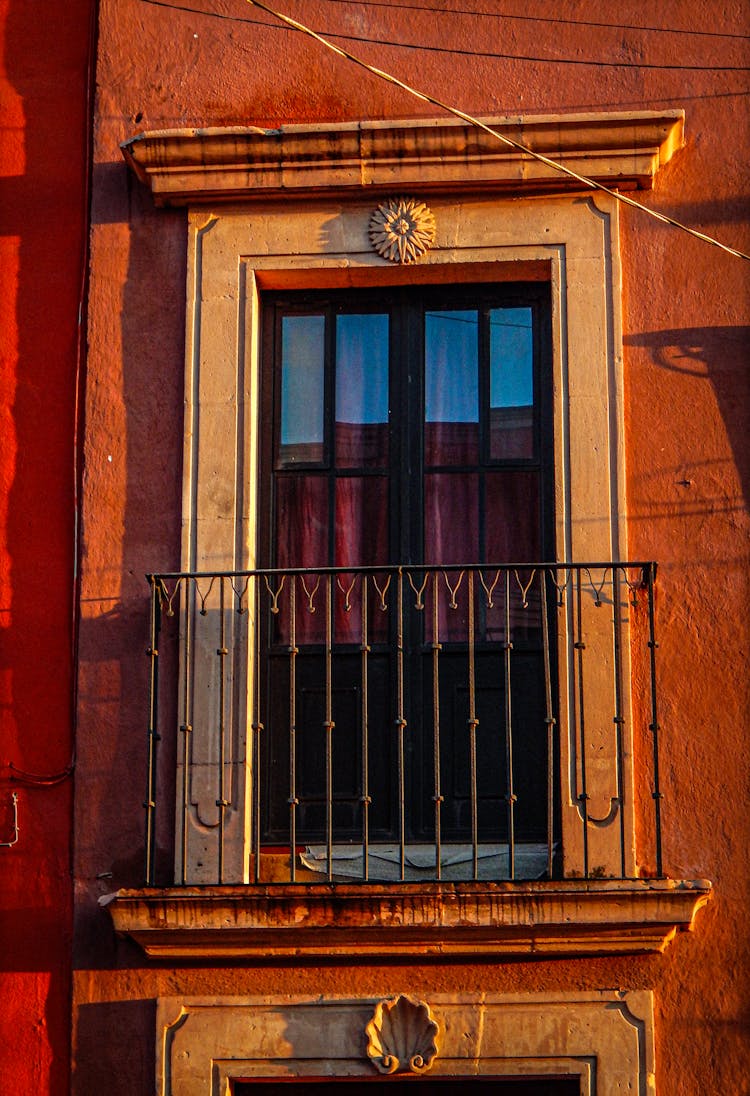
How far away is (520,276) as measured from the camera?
27.4 ft

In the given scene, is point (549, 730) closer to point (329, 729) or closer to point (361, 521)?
point (329, 729)

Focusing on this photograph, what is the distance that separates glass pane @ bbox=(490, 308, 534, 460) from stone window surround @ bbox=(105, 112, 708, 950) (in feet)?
0.67

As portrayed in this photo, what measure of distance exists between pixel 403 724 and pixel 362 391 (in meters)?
1.56

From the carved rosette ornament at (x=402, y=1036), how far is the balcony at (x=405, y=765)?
0.23 metres

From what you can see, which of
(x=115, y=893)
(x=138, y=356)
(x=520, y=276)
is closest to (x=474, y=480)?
(x=520, y=276)

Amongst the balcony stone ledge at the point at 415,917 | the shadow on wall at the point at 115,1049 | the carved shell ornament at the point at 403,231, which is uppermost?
the carved shell ornament at the point at 403,231

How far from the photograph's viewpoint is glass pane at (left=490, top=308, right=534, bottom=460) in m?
8.33

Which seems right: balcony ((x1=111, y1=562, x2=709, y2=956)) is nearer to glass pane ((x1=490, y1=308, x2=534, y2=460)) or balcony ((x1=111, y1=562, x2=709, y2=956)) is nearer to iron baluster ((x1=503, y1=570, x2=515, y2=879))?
iron baluster ((x1=503, y1=570, x2=515, y2=879))

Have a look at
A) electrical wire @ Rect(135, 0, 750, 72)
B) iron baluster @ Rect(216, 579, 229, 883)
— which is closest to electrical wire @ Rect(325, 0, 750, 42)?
electrical wire @ Rect(135, 0, 750, 72)

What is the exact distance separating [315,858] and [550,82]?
3282 mm

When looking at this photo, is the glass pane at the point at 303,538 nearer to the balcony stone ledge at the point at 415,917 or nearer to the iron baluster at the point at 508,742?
the iron baluster at the point at 508,742

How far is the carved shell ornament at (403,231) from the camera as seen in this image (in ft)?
27.1

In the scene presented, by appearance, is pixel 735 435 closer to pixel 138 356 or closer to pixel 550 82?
pixel 550 82

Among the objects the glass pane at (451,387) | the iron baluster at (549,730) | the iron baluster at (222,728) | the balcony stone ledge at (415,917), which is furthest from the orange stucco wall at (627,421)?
the glass pane at (451,387)
